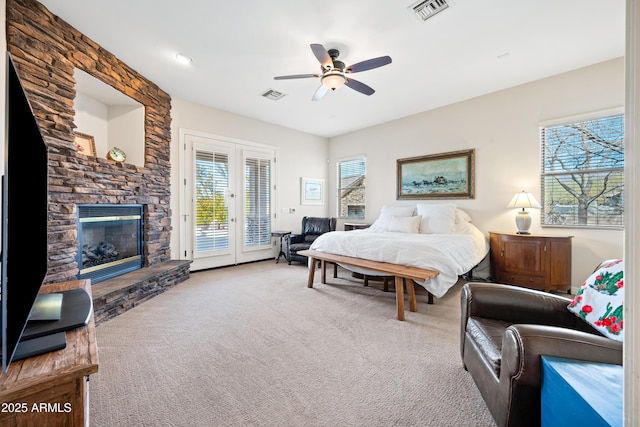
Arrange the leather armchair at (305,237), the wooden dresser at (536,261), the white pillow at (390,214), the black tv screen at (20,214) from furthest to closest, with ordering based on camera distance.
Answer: the leather armchair at (305,237) < the white pillow at (390,214) < the wooden dresser at (536,261) < the black tv screen at (20,214)

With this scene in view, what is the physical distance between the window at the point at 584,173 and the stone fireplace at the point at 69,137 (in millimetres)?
5441

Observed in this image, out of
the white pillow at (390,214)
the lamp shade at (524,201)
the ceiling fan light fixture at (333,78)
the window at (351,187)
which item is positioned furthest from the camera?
the window at (351,187)

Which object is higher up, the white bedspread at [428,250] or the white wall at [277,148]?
the white wall at [277,148]

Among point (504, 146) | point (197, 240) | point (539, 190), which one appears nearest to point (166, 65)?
point (197, 240)

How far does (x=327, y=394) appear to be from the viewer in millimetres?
1579

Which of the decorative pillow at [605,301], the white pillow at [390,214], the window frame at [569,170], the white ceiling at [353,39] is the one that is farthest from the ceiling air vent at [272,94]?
the decorative pillow at [605,301]

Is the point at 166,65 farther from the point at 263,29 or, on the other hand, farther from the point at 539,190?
the point at 539,190

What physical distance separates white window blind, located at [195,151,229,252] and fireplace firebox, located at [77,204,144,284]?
1.01 metres

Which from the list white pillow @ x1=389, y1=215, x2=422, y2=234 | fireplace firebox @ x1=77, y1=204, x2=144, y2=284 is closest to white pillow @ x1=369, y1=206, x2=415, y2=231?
white pillow @ x1=389, y1=215, x2=422, y2=234

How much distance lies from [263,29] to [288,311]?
2.92 metres

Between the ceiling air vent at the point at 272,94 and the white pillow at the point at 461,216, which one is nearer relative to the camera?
the ceiling air vent at the point at 272,94

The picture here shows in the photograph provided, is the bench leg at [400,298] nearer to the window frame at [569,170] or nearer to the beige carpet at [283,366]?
the beige carpet at [283,366]

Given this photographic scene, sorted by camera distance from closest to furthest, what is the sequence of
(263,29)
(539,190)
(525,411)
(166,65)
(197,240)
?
(525,411)
(263,29)
(166,65)
(539,190)
(197,240)

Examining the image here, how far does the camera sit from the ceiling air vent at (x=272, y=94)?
4.04m
